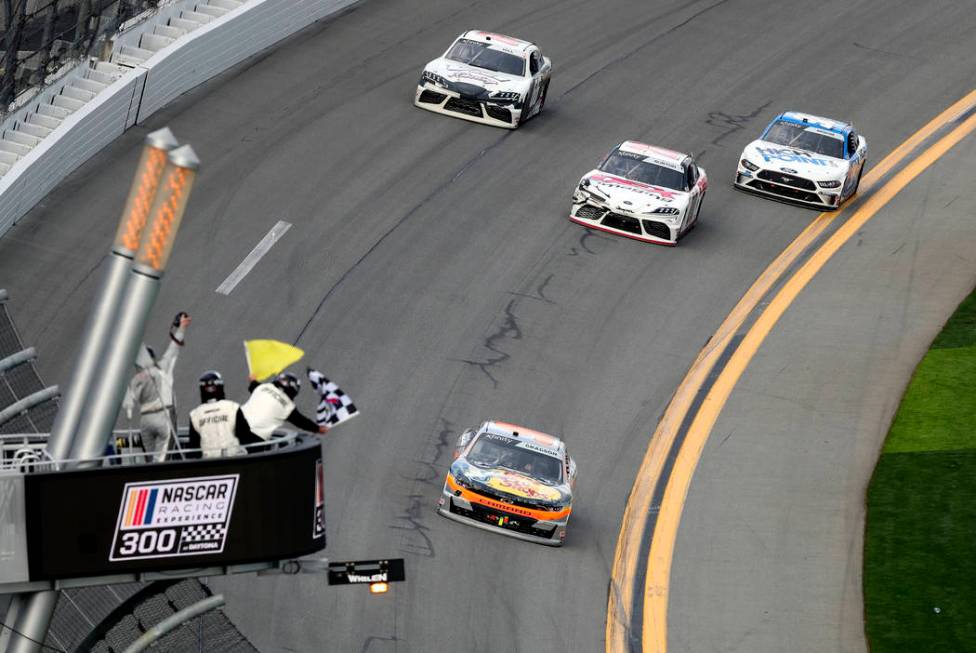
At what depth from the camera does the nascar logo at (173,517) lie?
13594 millimetres

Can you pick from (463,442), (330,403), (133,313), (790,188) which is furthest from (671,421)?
(133,313)

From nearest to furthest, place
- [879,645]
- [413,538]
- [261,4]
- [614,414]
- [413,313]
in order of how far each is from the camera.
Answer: [879,645]
[413,538]
[614,414]
[413,313]
[261,4]

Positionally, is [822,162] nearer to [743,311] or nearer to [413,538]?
[743,311]

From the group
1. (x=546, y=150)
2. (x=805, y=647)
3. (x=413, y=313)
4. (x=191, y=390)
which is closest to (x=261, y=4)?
(x=546, y=150)

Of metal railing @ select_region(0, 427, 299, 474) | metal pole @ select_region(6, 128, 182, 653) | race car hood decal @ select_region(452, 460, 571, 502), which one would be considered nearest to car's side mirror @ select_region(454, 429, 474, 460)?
race car hood decal @ select_region(452, 460, 571, 502)

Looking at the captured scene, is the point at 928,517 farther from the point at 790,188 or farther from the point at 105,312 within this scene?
the point at 105,312

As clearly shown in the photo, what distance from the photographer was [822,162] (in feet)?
109

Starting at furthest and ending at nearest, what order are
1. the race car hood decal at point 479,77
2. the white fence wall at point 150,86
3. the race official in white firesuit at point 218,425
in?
the race car hood decal at point 479,77 → the white fence wall at point 150,86 → the race official in white firesuit at point 218,425

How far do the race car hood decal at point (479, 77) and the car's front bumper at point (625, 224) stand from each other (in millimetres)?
3837

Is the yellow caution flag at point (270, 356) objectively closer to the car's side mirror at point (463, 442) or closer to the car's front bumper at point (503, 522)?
the car's front bumper at point (503, 522)

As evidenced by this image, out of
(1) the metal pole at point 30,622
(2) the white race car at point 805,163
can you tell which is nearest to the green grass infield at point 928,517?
(2) the white race car at point 805,163

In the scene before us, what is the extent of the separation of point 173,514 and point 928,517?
13085mm

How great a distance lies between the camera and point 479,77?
3406 cm

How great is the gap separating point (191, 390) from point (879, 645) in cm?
1016
